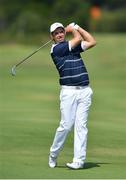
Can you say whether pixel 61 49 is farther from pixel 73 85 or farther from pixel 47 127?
pixel 47 127

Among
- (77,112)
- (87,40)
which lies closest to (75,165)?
(77,112)

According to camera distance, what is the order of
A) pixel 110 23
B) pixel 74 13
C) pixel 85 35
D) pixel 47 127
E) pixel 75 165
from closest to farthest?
pixel 75 165, pixel 85 35, pixel 47 127, pixel 74 13, pixel 110 23

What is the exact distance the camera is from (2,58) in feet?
185

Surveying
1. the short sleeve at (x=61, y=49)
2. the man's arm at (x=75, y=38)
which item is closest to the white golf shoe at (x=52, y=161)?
the short sleeve at (x=61, y=49)

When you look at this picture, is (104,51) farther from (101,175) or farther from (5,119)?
(101,175)

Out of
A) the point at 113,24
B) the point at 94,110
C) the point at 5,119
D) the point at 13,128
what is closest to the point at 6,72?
the point at 94,110

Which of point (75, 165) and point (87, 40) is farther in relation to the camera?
point (87, 40)

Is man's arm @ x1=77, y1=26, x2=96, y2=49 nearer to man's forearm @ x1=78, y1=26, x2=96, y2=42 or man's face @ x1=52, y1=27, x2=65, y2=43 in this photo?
man's forearm @ x1=78, y1=26, x2=96, y2=42

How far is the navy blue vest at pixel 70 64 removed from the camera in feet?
36.7

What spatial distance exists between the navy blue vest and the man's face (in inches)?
3.2

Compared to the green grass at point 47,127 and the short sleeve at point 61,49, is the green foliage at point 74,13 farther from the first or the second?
the short sleeve at point 61,49

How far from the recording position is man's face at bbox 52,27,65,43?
36.9 feet

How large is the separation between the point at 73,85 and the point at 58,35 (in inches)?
28.5

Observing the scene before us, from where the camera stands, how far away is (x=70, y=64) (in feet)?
36.7
